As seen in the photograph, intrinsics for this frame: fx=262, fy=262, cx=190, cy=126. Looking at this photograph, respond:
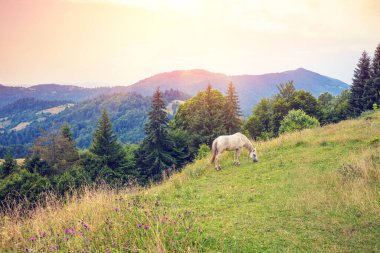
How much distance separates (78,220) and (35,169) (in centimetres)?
3812

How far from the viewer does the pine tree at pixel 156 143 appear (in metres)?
42.5

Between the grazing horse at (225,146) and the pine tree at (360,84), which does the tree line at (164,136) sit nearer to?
the pine tree at (360,84)

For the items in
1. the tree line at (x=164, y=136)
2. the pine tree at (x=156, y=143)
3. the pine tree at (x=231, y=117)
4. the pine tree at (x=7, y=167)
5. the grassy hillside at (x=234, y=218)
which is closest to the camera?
the grassy hillside at (x=234, y=218)

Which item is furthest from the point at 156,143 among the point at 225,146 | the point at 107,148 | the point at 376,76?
the point at 376,76

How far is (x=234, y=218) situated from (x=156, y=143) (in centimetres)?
3719

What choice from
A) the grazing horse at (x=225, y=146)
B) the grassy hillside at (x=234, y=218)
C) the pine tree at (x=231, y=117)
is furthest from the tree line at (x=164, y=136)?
the grassy hillside at (x=234, y=218)

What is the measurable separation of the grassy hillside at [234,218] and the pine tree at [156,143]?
3208 cm

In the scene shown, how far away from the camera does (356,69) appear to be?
1994 inches

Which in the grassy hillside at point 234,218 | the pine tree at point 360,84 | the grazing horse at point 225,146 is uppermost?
the pine tree at point 360,84

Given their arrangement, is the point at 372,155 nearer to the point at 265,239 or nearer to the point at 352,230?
the point at 352,230

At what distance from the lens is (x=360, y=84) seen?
4909 centimetres

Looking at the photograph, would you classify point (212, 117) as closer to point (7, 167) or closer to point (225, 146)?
point (225, 146)

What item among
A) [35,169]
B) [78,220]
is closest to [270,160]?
[78,220]

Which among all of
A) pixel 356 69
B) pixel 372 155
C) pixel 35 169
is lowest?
pixel 35 169
